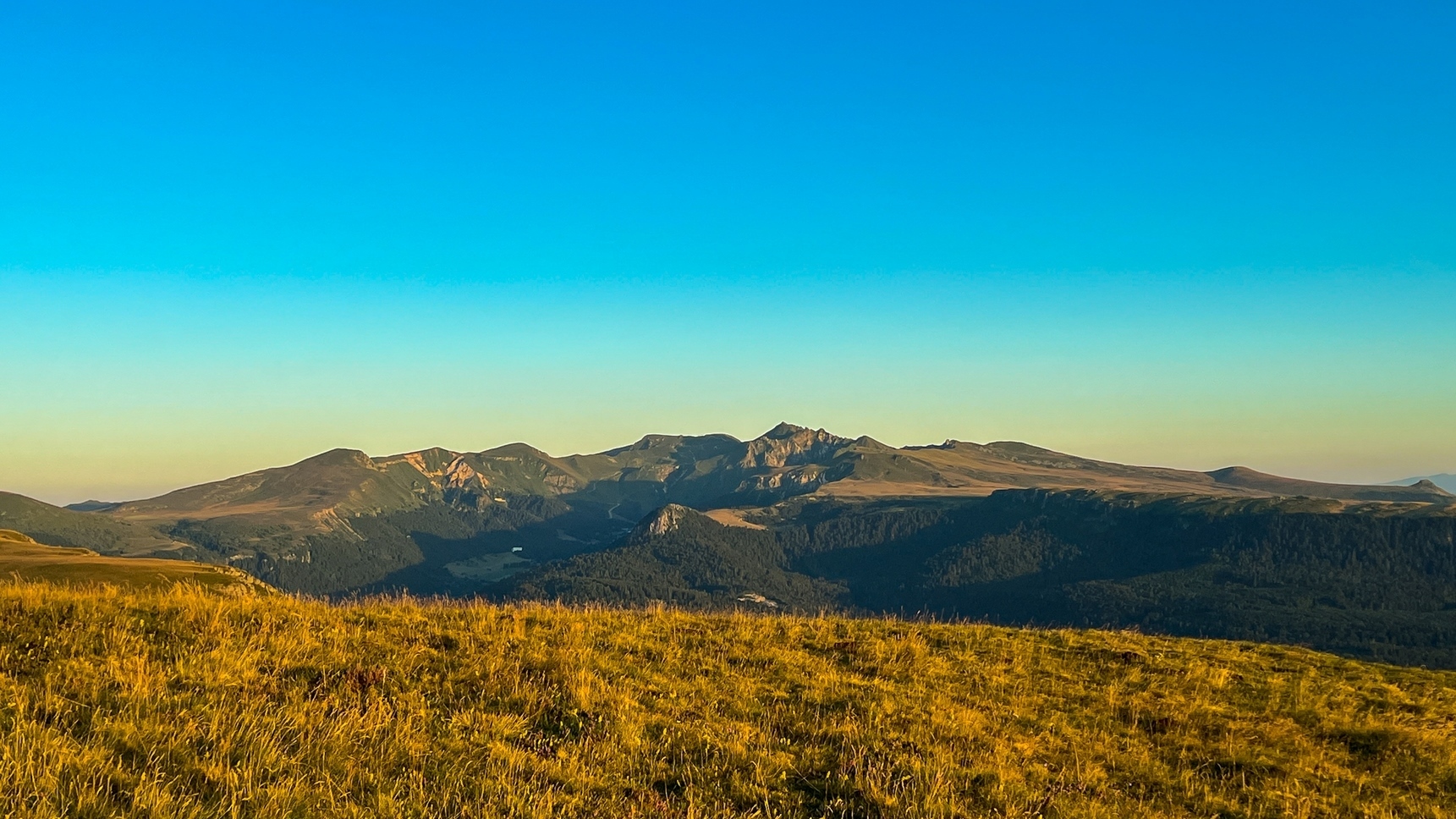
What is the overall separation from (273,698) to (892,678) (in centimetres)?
1159

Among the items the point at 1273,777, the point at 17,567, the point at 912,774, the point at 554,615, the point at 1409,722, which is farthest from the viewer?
the point at 17,567

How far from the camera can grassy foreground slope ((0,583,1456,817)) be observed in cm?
863

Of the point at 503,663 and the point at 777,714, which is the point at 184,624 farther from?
the point at 777,714

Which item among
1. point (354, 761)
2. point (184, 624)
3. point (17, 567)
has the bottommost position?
point (17, 567)

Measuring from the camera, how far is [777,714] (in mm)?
13164

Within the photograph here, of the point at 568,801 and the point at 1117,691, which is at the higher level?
the point at 568,801

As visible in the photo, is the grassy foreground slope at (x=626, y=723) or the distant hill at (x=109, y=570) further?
the distant hill at (x=109, y=570)

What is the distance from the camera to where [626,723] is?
11609mm

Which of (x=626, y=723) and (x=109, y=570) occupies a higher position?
(x=626, y=723)

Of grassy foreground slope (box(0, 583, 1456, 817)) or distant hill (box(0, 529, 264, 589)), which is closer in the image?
grassy foreground slope (box(0, 583, 1456, 817))

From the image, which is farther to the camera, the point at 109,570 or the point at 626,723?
the point at 109,570

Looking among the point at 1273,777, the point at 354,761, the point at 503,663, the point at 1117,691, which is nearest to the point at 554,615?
the point at 503,663

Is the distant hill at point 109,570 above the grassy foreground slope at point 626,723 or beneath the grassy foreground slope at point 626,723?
beneath

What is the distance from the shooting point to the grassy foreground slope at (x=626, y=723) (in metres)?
8.63
